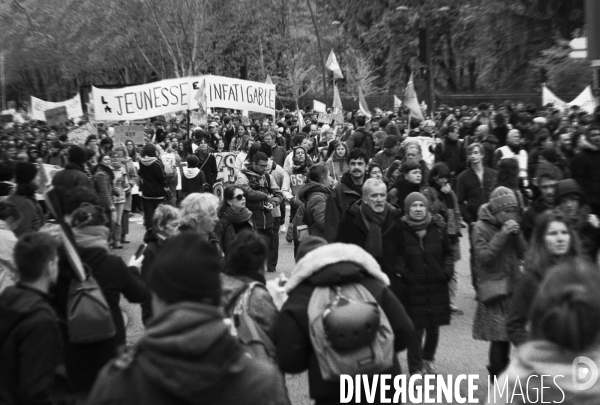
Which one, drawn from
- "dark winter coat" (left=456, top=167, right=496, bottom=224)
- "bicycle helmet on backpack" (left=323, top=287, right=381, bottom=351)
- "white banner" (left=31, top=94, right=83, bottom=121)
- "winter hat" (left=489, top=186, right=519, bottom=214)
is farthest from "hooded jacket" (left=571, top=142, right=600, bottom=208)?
"white banner" (left=31, top=94, right=83, bottom=121)

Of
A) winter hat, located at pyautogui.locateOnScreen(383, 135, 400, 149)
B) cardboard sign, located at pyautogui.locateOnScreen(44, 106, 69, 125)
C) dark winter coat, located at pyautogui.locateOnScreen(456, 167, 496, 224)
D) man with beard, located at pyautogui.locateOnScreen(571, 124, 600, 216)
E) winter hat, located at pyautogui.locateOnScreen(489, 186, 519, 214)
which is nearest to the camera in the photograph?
winter hat, located at pyautogui.locateOnScreen(489, 186, 519, 214)

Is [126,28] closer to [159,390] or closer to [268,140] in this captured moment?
Answer: [268,140]

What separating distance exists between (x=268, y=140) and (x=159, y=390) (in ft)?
46.0

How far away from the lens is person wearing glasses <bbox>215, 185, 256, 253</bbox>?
28.6 feet

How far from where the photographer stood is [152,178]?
46.2 ft

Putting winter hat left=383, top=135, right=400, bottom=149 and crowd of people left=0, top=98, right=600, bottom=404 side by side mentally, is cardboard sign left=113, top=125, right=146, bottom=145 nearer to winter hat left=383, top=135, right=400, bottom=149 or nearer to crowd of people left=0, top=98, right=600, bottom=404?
winter hat left=383, top=135, right=400, bottom=149

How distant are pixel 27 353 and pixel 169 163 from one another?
12.1 metres

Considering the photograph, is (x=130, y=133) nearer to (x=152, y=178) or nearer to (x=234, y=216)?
(x=152, y=178)

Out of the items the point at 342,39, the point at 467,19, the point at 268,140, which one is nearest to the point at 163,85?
the point at 268,140

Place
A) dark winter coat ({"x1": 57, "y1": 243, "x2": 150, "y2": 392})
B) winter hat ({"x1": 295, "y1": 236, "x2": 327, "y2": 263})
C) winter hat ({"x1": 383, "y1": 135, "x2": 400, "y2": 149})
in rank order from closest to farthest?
winter hat ({"x1": 295, "y1": 236, "x2": 327, "y2": 263}), dark winter coat ({"x1": 57, "y1": 243, "x2": 150, "y2": 392}), winter hat ({"x1": 383, "y1": 135, "x2": 400, "y2": 149})

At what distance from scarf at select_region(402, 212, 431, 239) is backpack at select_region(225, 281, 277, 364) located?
2730 mm

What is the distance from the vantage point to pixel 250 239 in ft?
16.9

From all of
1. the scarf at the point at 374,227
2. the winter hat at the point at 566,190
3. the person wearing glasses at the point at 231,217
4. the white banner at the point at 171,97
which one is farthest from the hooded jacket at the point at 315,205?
the white banner at the point at 171,97

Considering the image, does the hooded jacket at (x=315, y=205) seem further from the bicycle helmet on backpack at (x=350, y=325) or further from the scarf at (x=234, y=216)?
the bicycle helmet on backpack at (x=350, y=325)
